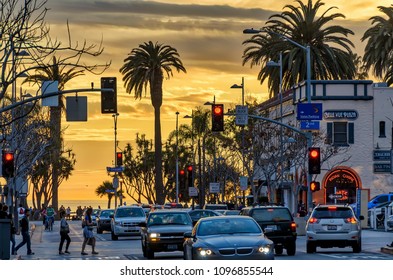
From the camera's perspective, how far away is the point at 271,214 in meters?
39.3

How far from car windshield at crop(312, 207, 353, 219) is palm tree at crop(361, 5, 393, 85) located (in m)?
52.5

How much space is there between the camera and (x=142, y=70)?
91938 mm

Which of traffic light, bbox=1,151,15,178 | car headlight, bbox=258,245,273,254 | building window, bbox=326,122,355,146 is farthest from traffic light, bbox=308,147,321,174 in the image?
building window, bbox=326,122,355,146

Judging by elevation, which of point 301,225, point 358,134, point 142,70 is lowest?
point 301,225

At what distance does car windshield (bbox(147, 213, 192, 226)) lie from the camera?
39625 millimetres

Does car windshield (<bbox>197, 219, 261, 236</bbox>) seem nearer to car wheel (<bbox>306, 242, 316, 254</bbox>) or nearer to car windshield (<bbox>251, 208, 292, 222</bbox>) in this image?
car windshield (<bbox>251, 208, 292, 222</bbox>)

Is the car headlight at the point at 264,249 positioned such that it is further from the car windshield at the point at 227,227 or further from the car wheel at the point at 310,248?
the car wheel at the point at 310,248

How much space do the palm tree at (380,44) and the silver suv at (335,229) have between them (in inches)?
2071

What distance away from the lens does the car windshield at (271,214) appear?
39.1m

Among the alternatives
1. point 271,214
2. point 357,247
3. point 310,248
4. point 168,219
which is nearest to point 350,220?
point 357,247

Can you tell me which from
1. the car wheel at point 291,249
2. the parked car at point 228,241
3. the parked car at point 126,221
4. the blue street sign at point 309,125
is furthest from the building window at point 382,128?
the parked car at point 228,241

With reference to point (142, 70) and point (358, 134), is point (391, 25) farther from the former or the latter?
point (142, 70)
